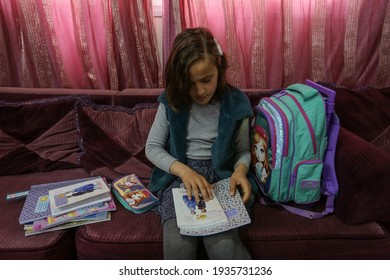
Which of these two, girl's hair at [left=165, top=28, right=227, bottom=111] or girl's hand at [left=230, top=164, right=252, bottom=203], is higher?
girl's hair at [left=165, top=28, right=227, bottom=111]

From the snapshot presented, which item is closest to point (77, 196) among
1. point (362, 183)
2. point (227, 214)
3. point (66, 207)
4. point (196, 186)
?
point (66, 207)

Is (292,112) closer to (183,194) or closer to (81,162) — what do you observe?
(183,194)

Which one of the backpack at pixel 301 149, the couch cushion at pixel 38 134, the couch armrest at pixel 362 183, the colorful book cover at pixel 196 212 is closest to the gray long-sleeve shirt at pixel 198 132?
the backpack at pixel 301 149

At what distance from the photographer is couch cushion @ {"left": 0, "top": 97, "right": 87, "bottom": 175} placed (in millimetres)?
1413

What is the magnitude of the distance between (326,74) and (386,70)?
304 millimetres

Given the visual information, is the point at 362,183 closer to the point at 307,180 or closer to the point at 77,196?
the point at 307,180

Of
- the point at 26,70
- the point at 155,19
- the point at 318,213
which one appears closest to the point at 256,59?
the point at 155,19

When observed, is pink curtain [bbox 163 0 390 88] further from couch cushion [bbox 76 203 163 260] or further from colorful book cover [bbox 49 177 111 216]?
couch cushion [bbox 76 203 163 260]

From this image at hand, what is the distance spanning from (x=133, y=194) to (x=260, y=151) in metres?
0.53

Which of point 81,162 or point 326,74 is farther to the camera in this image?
point 326,74

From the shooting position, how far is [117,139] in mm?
1401

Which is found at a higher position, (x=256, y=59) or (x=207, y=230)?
(x=256, y=59)

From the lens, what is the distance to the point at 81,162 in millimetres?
1425

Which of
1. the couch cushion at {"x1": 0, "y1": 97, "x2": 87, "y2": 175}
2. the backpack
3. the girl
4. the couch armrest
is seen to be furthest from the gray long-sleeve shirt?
the couch cushion at {"x1": 0, "y1": 97, "x2": 87, "y2": 175}
